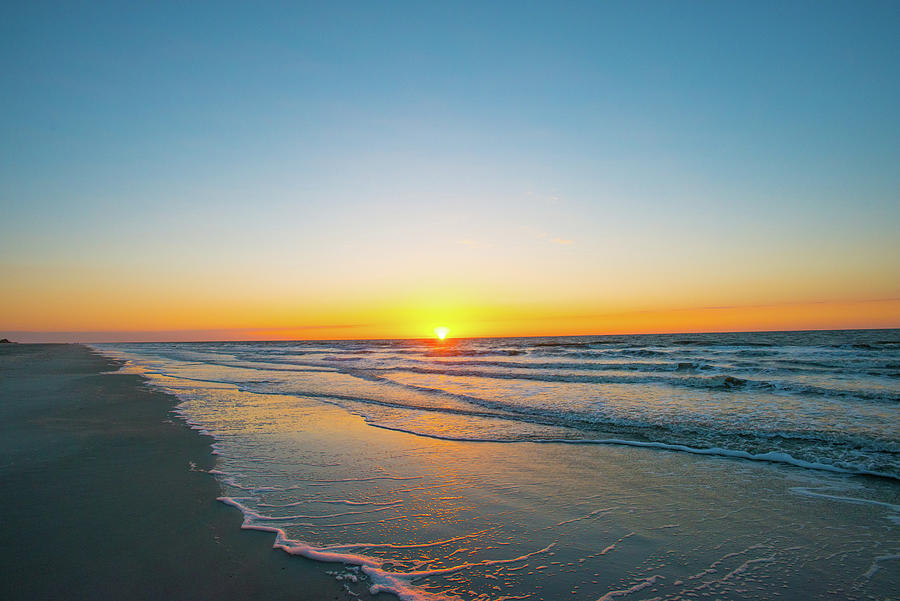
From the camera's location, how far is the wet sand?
12.2ft

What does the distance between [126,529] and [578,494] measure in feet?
17.3

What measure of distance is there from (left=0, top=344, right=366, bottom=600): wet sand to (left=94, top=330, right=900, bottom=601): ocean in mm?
372

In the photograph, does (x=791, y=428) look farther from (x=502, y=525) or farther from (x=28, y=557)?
(x=28, y=557)

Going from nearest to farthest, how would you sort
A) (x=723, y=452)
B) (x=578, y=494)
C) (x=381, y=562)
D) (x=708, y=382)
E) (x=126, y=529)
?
(x=381, y=562) → (x=126, y=529) → (x=578, y=494) → (x=723, y=452) → (x=708, y=382)

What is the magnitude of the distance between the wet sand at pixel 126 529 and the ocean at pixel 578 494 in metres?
0.37

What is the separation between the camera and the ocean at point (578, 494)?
4023 mm

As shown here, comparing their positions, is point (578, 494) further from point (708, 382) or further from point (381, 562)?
point (708, 382)

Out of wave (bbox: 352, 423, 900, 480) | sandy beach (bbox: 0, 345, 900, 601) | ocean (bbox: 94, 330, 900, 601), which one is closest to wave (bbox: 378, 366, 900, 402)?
ocean (bbox: 94, 330, 900, 601)

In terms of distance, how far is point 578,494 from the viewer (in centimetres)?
614

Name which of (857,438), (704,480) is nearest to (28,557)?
(704,480)

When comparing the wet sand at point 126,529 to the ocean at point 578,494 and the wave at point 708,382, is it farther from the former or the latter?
the wave at point 708,382

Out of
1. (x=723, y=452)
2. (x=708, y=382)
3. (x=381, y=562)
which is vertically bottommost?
(x=708, y=382)

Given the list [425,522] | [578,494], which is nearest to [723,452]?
[578,494]

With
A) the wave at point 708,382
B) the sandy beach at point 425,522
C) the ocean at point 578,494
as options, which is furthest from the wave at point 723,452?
the wave at point 708,382
